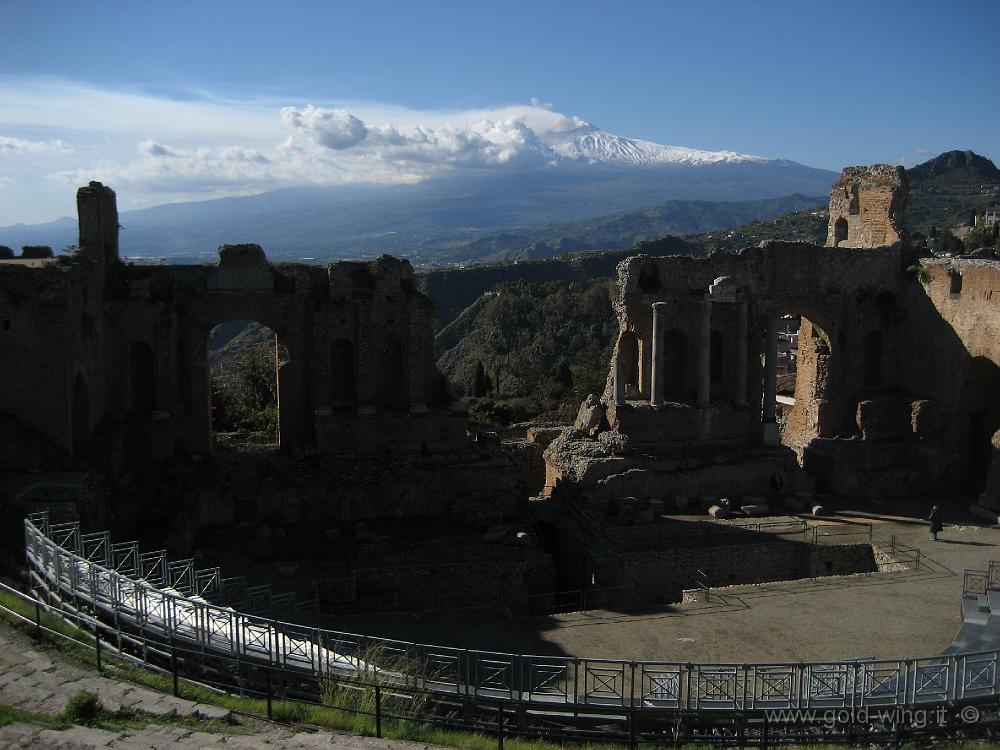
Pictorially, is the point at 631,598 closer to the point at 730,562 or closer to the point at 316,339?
the point at 730,562

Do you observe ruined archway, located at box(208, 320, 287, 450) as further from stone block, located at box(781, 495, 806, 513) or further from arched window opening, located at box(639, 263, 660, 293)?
stone block, located at box(781, 495, 806, 513)

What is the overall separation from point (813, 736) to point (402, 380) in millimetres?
15329

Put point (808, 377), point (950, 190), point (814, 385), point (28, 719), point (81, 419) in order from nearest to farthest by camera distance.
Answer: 1. point (28, 719)
2. point (81, 419)
3. point (814, 385)
4. point (808, 377)
5. point (950, 190)

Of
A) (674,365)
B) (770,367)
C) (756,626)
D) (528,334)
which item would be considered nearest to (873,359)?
(770,367)

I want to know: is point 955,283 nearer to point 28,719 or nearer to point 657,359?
point 657,359

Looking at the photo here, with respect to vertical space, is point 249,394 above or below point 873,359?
below

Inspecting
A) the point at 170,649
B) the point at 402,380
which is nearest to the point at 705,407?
the point at 402,380

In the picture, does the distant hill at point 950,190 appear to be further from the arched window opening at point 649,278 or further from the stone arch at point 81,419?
the stone arch at point 81,419

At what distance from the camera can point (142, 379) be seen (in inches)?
960

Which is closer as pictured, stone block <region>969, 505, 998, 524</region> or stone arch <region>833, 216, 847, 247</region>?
stone block <region>969, 505, 998, 524</region>

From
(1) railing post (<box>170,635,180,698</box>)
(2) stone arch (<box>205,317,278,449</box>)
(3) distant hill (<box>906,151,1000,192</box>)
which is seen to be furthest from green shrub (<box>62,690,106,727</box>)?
(3) distant hill (<box>906,151,1000,192</box>)

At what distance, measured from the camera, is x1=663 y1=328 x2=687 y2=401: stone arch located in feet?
92.7

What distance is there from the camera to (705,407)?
27172 millimetres

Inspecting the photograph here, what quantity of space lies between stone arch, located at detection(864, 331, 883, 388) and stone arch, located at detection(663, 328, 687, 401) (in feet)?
20.2
